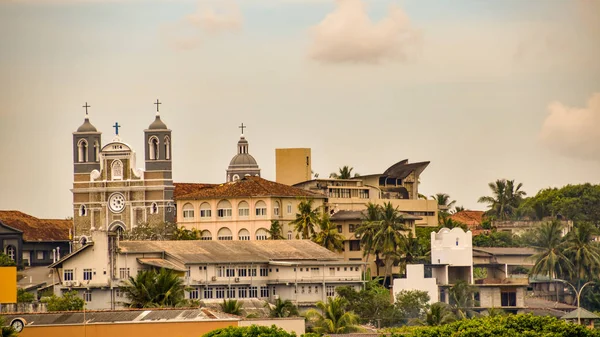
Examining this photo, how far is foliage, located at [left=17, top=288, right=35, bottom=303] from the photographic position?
461ft

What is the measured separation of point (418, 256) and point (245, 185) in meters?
18.6

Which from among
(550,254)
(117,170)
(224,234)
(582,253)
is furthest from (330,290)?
(117,170)

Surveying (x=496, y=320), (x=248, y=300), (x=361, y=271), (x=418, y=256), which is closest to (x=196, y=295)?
(x=248, y=300)

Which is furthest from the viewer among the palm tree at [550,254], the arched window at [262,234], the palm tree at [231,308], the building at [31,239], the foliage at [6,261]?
the building at [31,239]

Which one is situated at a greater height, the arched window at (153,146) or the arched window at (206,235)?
the arched window at (153,146)

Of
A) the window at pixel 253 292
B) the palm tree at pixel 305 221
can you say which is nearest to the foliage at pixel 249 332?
the window at pixel 253 292

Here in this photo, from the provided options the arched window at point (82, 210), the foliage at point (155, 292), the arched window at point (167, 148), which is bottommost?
the foliage at point (155, 292)

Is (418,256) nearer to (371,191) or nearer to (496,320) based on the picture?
(371,191)

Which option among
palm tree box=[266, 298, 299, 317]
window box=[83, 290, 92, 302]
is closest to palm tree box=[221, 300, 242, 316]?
palm tree box=[266, 298, 299, 317]

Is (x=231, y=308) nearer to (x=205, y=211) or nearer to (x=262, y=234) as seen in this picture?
(x=262, y=234)

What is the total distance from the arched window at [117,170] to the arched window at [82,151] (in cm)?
492

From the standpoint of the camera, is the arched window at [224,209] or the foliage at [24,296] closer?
the foliage at [24,296]

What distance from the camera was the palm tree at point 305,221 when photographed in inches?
6929

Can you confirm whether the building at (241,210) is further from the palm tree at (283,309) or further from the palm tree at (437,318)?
the palm tree at (437,318)
